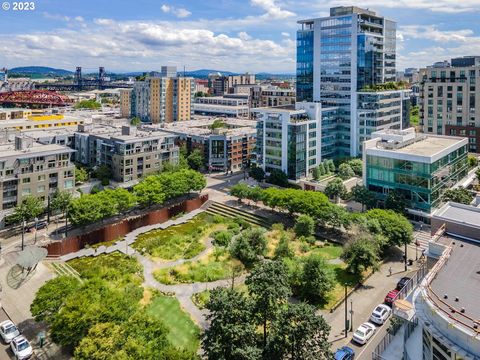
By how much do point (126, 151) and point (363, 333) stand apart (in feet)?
170

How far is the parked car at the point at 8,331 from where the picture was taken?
31531 mm

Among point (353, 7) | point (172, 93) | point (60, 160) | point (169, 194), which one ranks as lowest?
Result: point (169, 194)

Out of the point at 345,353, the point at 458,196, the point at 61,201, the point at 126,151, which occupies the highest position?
the point at 126,151

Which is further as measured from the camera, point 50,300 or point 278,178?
point 278,178

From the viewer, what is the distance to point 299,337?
24.8 metres

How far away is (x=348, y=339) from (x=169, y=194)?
39.2m

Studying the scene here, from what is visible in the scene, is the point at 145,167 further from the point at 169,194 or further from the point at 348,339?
the point at 348,339

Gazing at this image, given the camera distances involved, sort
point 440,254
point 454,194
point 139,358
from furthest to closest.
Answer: point 454,194, point 139,358, point 440,254

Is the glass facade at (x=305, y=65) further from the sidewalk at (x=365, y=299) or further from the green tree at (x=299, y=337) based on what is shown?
the green tree at (x=299, y=337)

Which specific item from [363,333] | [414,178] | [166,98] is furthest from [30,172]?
[166,98]

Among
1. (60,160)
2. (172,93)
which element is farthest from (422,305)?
(172,93)

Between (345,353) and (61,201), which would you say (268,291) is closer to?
(345,353)

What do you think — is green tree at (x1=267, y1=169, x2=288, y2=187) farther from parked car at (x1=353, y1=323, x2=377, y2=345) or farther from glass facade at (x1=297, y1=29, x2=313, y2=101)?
parked car at (x1=353, y1=323, x2=377, y2=345)

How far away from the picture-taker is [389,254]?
4641cm
